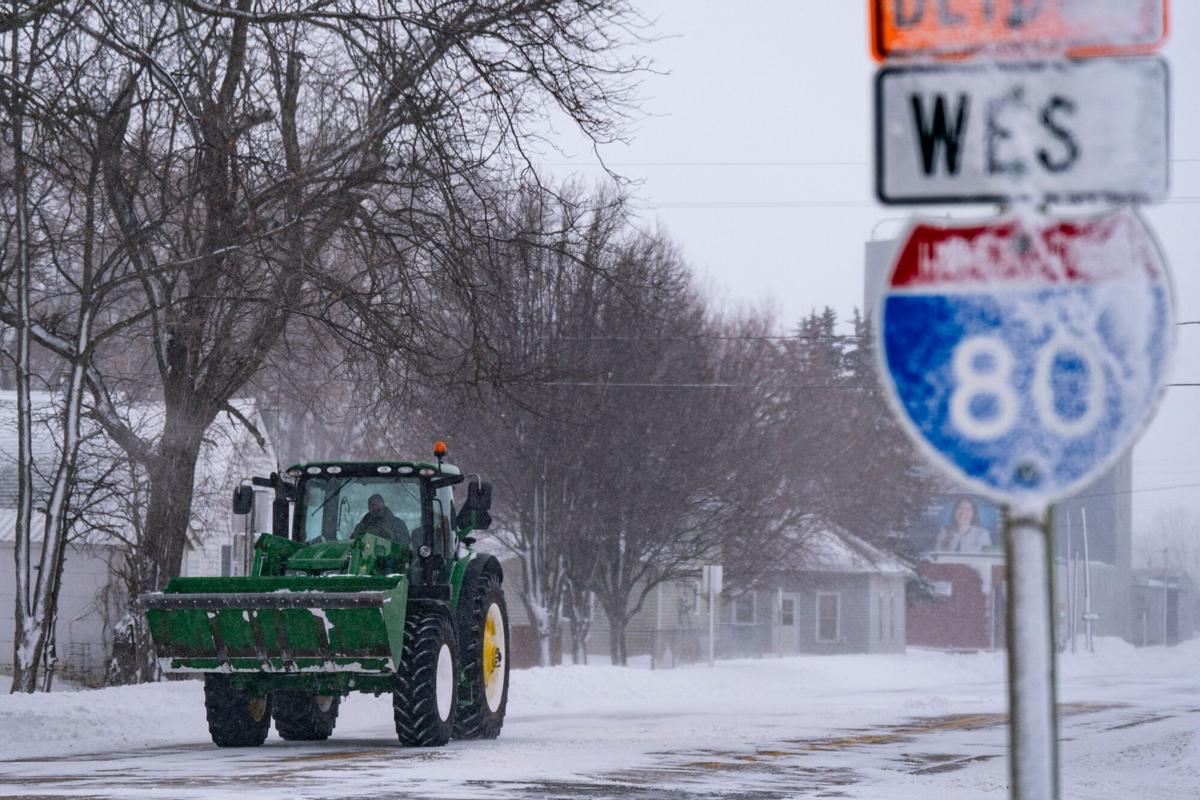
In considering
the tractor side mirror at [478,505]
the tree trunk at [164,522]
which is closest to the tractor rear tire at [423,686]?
the tractor side mirror at [478,505]

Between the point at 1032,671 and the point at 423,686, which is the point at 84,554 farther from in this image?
the point at 1032,671

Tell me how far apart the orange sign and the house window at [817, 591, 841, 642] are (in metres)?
64.6

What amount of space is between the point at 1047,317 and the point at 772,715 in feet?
66.3

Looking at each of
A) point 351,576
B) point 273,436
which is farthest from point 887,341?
point 273,436

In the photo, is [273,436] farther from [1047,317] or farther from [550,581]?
[1047,317]

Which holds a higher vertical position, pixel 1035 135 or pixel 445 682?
pixel 1035 135

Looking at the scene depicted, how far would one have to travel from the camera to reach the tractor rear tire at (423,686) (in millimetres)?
15516

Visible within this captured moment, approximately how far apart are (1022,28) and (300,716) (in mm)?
15030

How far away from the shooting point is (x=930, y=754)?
1673 centimetres

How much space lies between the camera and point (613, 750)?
15969 millimetres

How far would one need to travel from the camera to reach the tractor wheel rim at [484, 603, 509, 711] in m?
17.4

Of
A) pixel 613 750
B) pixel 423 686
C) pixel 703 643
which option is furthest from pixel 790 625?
pixel 423 686

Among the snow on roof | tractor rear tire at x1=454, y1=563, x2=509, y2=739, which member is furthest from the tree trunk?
the snow on roof

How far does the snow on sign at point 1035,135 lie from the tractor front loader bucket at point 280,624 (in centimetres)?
1148
